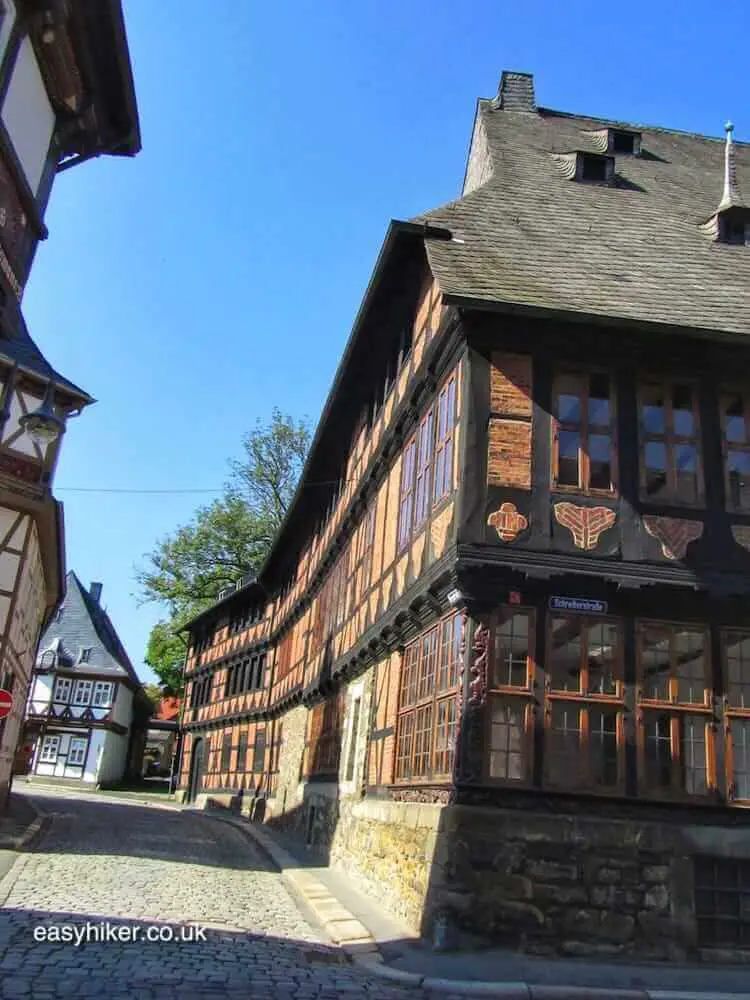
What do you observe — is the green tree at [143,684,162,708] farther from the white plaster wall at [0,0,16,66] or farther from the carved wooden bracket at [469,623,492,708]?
the white plaster wall at [0,0,16,66]

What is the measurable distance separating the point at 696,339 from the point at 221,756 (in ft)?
100

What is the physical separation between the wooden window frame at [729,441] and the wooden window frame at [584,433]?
4.26ft

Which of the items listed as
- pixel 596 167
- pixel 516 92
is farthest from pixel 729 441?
pixel 516 92

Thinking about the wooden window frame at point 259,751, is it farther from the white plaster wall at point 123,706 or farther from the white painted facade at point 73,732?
the white plaster wall at point 123,706

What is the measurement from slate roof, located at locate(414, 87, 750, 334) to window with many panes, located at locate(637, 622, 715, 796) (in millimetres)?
3442

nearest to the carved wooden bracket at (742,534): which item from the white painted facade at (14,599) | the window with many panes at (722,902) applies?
the window with many panes at (722,902)

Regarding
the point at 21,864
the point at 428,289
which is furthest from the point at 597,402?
the point at 21,864

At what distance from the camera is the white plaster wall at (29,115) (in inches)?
274

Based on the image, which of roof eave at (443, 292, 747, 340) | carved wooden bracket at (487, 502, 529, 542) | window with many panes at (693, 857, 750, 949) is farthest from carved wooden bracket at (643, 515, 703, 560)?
window with many panes at (693, 857, 750, 949)

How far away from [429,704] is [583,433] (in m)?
3.59

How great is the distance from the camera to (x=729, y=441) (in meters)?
10.5

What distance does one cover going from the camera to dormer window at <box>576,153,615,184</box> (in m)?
14.7

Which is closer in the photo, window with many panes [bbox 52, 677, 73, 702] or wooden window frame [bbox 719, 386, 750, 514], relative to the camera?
wooden window frame [bbox 719, 386, 750, 514]

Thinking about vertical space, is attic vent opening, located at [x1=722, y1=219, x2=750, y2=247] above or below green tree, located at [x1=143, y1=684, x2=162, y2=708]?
above
